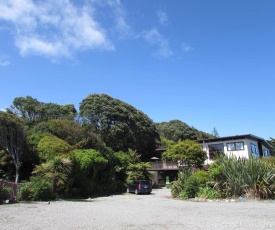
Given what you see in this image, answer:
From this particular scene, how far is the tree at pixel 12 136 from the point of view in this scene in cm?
2613

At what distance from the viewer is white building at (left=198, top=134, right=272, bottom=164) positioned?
133ft

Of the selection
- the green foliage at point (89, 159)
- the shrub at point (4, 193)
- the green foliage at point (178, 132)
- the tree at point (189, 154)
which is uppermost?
the green foliage at point (178, 132)

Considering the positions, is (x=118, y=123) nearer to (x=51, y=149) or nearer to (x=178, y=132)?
(x=51, y=149)

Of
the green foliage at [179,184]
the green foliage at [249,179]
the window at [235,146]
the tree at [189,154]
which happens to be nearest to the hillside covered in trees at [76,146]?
the tree at [189,154]

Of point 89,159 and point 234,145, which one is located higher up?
point 234,145

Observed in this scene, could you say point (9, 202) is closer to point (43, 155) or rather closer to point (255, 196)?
point (43, 155)

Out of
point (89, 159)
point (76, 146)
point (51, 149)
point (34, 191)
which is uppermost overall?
point (76, 146)

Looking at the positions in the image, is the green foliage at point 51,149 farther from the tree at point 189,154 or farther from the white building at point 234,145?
the white building at point 234,145

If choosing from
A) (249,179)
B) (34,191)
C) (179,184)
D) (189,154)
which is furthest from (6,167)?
(189,154)

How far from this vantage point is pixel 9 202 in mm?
17469

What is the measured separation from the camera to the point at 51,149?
27.2 metres

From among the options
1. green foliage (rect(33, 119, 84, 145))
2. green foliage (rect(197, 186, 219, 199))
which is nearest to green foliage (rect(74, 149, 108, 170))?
green foliage (rect(33, 119, 84, 145))

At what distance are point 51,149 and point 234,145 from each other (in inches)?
1022

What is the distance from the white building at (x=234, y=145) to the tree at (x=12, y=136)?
2407 centimetres
